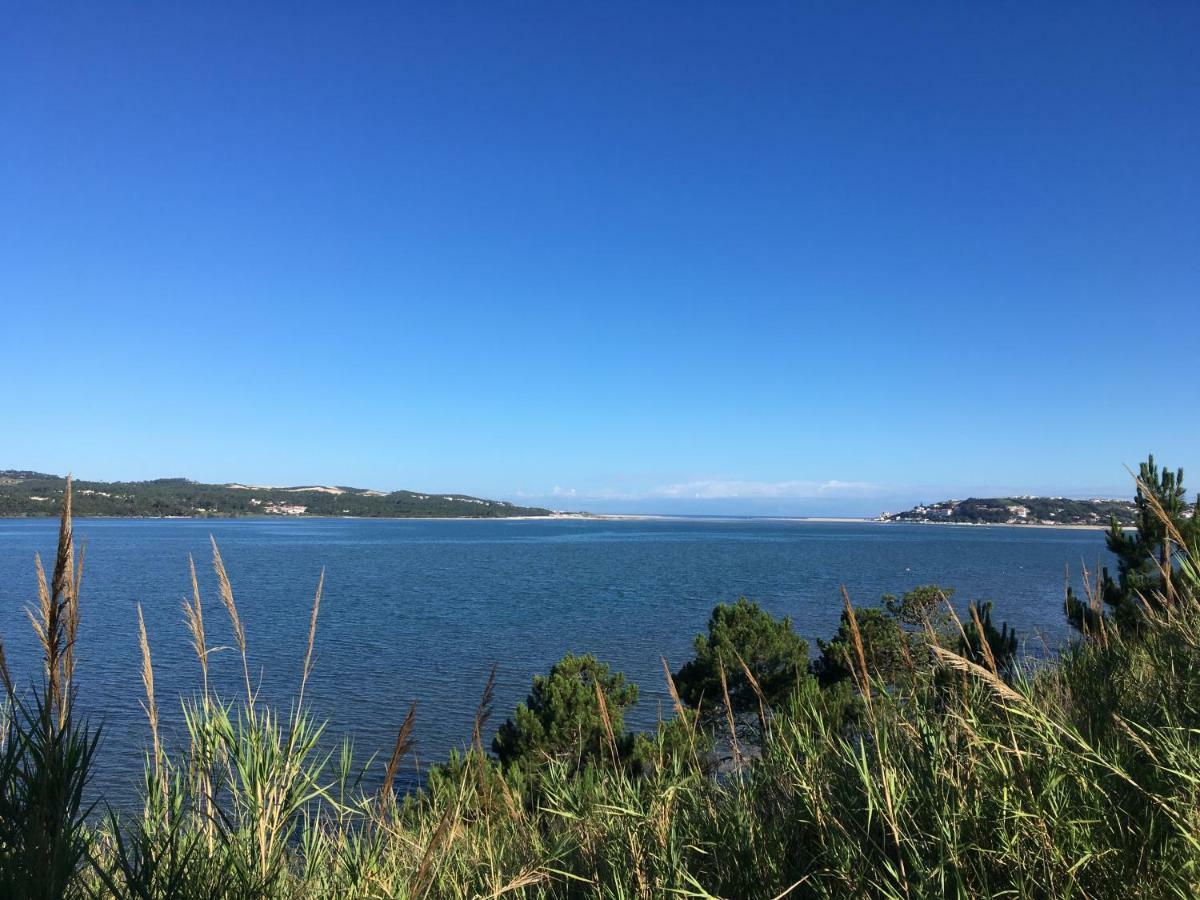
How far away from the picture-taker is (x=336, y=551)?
91.1 m

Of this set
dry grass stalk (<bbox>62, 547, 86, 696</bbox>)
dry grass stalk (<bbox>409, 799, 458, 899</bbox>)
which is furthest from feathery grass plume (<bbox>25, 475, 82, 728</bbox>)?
dry grass stalk (<bbox>409, 799, 458, 899</bbox>)

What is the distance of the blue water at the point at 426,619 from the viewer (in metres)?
21.1

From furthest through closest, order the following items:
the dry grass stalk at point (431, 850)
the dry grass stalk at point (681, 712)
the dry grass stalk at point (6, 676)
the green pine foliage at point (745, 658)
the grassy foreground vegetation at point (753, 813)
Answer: the green pine foliage at point (745, 658)
the dry grass stalk at point (681, 712)
the grassy foreground vegetation at point (753, 813)
the dry grass stalk at point (431, 850)
the dry grass stalk at point (6, 676)

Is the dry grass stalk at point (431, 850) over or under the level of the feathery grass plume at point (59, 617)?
under

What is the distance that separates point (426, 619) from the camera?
125 ft

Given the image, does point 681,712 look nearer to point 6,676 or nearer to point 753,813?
point 753,813

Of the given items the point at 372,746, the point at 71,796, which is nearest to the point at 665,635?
the point at 372,746

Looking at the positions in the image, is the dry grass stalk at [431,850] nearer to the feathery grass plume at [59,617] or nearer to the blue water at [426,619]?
the feathery grass plume at [59,617]

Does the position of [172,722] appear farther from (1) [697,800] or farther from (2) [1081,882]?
(2) [1081,882]

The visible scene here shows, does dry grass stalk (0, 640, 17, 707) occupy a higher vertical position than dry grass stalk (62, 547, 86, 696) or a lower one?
lower

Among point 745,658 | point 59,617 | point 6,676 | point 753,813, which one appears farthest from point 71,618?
point 745,658

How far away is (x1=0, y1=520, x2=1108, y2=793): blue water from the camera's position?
21141mm

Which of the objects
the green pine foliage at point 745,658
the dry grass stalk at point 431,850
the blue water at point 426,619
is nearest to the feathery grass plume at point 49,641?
the blue water at point 426,619

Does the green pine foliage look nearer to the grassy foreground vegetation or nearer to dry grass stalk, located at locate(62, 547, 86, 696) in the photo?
the grassy foreground vegetation
